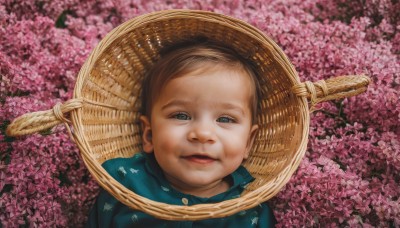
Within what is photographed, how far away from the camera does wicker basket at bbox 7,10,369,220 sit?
1407 millimetres

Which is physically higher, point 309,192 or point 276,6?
point 276,6

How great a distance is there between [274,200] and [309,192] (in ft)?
0.55

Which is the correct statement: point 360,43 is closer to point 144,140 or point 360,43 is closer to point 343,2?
point 343,2

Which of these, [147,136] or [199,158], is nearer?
[199,158]

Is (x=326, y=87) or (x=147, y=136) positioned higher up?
(x=326, y=87)

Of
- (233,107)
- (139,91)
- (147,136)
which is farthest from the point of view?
(139,91)

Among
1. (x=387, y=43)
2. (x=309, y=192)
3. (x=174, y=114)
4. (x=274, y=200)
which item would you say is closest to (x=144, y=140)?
(x=174, y=114)

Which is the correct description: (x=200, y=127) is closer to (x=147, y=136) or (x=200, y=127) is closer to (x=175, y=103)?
(x=175, y=103)

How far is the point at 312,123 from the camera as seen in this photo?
195 cm

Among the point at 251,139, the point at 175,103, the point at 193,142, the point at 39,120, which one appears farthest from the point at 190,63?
the point at 39,120

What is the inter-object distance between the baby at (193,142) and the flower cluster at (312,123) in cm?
19

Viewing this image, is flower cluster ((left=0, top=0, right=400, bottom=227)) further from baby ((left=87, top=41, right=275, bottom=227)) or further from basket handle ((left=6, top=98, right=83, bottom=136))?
basket handle ((left=6, top=98, right=83, bottom=136))

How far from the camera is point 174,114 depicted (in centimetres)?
167

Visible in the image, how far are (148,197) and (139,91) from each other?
2.13 ft
